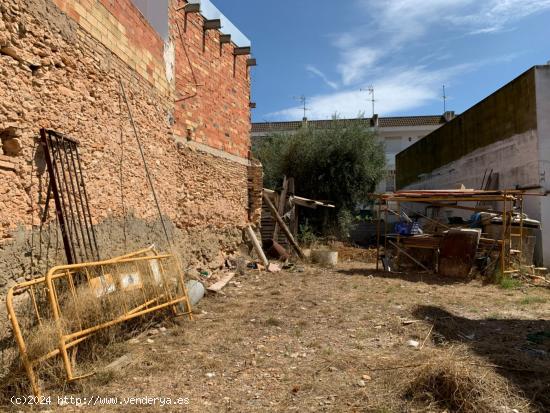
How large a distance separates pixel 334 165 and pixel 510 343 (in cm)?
1366

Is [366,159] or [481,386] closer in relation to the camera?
[481,386]

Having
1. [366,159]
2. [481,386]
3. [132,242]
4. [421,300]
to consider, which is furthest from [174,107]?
[366,159]

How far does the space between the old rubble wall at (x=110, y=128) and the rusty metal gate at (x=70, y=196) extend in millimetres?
120

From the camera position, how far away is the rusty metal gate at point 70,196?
4648mm

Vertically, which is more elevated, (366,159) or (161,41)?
(161,41)

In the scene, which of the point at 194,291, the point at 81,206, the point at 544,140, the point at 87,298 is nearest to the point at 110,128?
the point at 81,206

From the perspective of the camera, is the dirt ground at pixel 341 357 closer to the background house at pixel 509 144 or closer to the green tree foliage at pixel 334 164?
the background house at pixel 509 144

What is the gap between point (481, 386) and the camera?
359 cm

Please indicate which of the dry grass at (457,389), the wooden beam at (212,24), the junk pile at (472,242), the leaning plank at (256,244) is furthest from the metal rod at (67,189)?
the junk pile at (472,242)

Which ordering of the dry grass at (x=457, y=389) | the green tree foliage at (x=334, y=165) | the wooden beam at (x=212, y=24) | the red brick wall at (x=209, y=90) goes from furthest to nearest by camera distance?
the green tree foliage at (x=334, y=165) < the wooden beam at (x=212, y=24) < the red brick wall at (x=209, y=90) < the dry grass at (x=457, y=389)

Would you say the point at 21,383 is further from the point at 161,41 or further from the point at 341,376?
the point at 161,41

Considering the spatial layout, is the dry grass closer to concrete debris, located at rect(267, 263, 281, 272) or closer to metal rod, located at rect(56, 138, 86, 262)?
metal rod, located at rect(56, 138, 86, 262)

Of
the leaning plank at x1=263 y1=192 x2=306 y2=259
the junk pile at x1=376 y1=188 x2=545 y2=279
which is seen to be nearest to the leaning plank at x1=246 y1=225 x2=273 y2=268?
the leaning plank at x1=263 y1=192 x2=306 y2=259

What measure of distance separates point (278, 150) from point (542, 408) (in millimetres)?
16977
